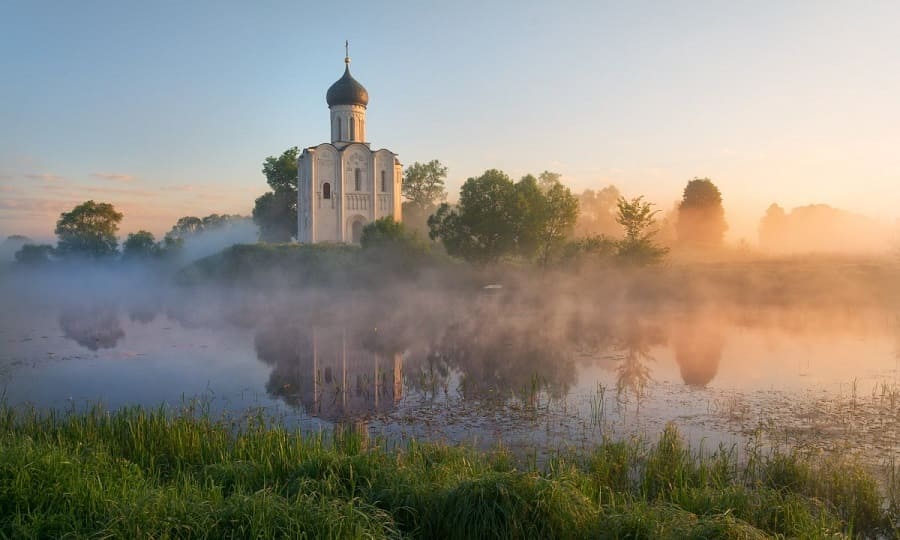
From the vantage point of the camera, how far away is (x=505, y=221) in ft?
129

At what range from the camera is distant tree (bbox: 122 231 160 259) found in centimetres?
5681

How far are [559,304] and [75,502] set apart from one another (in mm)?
27281

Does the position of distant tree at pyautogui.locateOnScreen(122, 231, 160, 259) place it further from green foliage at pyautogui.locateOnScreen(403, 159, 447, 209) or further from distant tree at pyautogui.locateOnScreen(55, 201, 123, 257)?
green foliage at pyautogui.locateOnScreen(403, 159, 447, 209)

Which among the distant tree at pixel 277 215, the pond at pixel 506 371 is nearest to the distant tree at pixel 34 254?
the distant tree at pixel 277 215

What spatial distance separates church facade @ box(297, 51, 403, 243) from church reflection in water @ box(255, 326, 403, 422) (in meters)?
22.5

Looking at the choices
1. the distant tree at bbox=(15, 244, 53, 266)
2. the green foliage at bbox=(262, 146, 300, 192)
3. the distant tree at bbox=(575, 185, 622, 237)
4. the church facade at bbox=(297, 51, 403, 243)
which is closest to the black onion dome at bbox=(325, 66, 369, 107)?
the church facade at bbox=(297, 51, 403, 243)

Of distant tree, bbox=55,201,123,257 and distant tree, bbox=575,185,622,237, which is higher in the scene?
distant tree, bbox=575,185,622,237

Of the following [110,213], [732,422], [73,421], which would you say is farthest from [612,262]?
[110,213]

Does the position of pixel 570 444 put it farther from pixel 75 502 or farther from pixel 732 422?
pixel 75 502

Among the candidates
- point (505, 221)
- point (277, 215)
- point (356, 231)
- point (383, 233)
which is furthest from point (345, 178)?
point (505, 221)

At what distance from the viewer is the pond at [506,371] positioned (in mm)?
10516

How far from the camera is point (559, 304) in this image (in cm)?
3119

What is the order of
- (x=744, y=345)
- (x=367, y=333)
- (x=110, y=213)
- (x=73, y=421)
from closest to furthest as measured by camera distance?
(x=73, y=421) → (x=744, y=345) → (x=367, y=333) → (x=110, y=213)

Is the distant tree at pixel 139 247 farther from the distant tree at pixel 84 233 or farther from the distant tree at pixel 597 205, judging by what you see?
the distant tree at pixel 597 205
